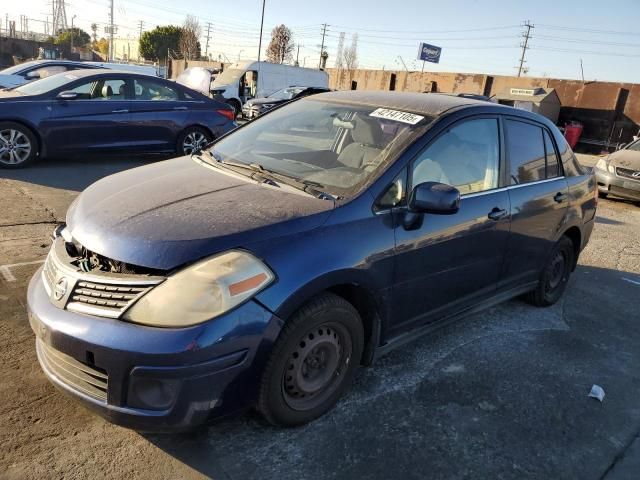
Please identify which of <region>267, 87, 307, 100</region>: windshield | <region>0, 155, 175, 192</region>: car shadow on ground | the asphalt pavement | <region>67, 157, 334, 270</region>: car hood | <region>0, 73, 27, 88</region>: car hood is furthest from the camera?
<region>267, 87, 307, 100</region>: windshield

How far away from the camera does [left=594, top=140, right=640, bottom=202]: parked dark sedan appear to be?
33.0 ft

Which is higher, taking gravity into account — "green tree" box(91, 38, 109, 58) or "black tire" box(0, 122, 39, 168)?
"green tree" box(91, 38, 109, 58)

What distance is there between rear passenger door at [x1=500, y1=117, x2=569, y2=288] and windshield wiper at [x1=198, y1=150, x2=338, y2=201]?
1578 mm

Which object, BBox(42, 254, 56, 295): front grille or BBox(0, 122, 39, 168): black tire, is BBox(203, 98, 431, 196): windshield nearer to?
BBox(42, 254, 56, 295): front grille

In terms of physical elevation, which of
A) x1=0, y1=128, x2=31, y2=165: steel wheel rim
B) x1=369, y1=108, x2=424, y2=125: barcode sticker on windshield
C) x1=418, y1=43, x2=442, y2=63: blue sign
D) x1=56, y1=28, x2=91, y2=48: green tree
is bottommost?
x1=0, y1=128, x2=31, y2=165: steel wheel rim

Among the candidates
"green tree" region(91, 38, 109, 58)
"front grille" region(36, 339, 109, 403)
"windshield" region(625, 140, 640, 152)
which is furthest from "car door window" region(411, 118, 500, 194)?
"green tree" region(91, 38, 109, 58)

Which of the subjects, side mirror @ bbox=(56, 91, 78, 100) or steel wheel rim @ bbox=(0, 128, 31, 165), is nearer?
steel wheel rim @ bbox=(0, 128, 31, 165)

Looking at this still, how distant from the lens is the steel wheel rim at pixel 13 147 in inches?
297

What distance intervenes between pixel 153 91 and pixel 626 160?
8.97m

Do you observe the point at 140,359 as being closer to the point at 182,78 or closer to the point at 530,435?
the point at 530,435

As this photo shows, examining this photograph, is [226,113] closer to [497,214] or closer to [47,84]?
[47,84]

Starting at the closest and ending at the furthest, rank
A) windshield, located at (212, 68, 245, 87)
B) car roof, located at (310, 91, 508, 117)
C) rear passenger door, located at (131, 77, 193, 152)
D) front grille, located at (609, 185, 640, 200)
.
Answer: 1. car roof, located at (310, 91, 508, 117)
2. rear passenger door, located at (131, 77, 193, 152)
3. front grille, located at (609, 185, 640, 200)
4. windshield, located at (212, 68, 245, 87)

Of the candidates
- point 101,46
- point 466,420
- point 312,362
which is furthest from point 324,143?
point 101,46

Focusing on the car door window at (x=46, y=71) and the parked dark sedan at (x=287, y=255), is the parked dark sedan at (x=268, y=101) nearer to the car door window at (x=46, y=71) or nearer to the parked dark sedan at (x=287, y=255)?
the car door window at (x=46, y=71)
